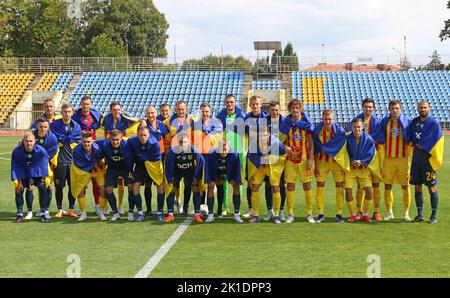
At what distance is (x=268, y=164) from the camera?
Result: 28.6 feet

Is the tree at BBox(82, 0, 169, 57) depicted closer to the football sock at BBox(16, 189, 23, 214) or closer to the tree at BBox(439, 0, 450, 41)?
the tree at BBox(439, 0, 450, 41)

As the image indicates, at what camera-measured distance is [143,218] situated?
899cm

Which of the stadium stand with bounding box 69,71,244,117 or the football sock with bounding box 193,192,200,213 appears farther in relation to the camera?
the stadium stand with bounding box 69,71,244,117

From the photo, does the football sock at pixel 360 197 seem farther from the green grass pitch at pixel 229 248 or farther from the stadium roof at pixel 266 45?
the stadium roof at pixel 266 45

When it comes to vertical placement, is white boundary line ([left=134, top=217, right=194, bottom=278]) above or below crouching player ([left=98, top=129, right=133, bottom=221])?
below

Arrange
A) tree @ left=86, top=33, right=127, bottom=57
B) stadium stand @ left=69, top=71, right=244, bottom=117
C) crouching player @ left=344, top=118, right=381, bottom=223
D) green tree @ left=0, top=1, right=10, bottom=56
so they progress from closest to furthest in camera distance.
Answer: crouching player @ left=344, top=118, right=381, bottom=223 → stadium stand @ left=69, top=71, right=244, bottom=117 → green tree @ left=0, top=1, right=10, bottom=56 → tree @ left=86, top=33, right=127, bottom=57

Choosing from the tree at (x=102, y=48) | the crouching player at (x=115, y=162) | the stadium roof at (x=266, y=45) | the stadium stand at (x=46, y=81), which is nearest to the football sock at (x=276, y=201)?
the crouching player at (x=115, y=162)

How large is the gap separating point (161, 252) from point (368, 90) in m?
34.4

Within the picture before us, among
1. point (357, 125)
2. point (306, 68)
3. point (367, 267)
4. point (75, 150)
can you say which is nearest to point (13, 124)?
point (306, 68)

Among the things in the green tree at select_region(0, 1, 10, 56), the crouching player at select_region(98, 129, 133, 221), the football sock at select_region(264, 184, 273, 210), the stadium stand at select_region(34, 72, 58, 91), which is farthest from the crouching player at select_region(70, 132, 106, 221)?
the green tree at select_region(0, 1, 10, 56)

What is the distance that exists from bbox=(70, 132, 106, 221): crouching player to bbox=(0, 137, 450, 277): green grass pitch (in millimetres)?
305

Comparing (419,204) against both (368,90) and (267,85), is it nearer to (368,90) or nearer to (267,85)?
(267,85)

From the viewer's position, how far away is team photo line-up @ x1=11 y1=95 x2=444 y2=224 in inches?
340

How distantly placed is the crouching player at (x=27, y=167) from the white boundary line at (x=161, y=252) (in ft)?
7.16
